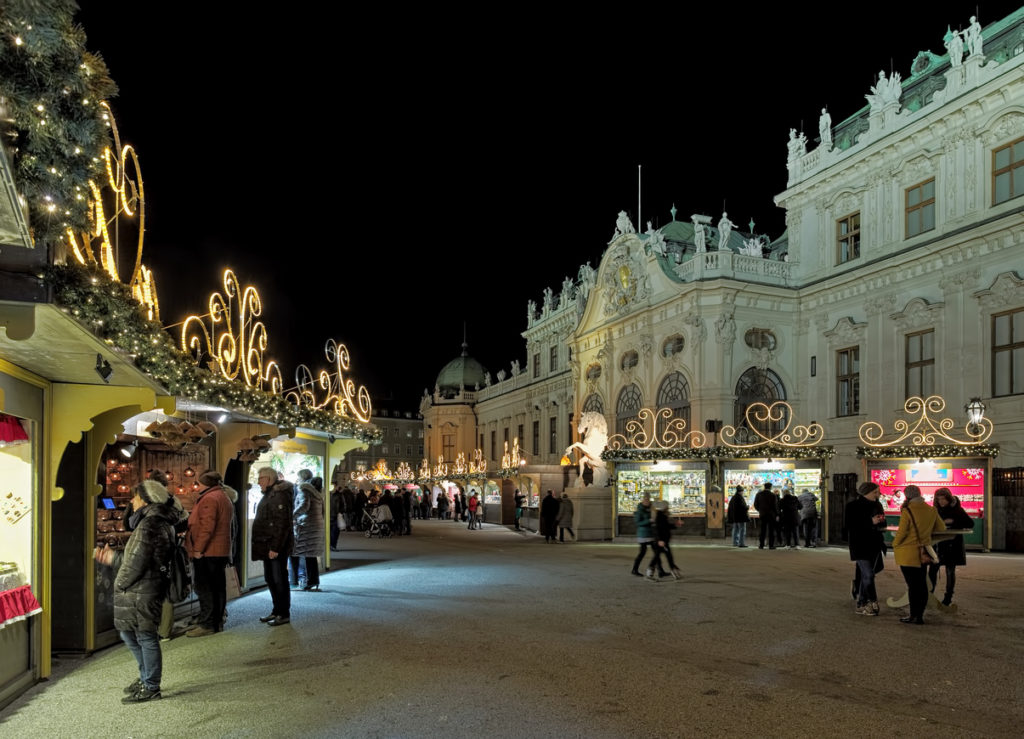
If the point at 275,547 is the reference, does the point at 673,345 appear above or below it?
above

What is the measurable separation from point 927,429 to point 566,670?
2218 cm

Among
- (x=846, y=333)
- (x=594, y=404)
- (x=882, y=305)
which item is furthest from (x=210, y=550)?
(x=594, y=404)

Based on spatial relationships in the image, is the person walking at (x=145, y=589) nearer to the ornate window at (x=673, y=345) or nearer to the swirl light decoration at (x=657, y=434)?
the swirl light decoration at (x=657, y=434)

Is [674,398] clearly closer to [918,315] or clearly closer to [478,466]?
[918,315]

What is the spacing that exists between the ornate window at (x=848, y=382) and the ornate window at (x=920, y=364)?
260 centimetres

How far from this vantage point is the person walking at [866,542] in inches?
419

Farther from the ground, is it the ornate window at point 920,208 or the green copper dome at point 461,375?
the ornate window at point 920,208

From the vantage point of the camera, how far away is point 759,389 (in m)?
33.5

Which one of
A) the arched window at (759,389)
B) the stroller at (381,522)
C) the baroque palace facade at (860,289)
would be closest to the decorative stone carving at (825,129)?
the baroque palace facade at (860,289)

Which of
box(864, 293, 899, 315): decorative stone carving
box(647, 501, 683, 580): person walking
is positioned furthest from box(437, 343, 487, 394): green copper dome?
box(647, 501, 683, 580): person walking

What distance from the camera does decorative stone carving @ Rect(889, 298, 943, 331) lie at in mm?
26406

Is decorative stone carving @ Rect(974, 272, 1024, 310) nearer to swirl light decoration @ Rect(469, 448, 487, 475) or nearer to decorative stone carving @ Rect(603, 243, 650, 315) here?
decorative stone carving @ Rect(603, 243, 650, 315)

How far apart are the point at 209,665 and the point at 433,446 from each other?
68.1 meters

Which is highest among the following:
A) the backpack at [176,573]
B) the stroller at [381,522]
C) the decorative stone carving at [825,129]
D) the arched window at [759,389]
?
the decorative stone carving at [825,129]
